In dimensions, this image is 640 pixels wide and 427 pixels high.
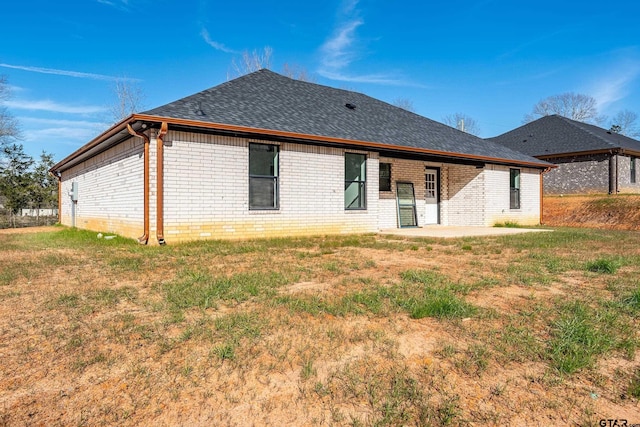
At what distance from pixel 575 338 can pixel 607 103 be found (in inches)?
1950

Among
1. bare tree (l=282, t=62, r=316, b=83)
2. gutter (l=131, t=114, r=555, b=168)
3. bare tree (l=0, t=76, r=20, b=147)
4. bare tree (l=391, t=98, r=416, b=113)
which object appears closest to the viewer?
gutter (l=131, t=114, r=555, b=168)

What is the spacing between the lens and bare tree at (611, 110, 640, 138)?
146ft

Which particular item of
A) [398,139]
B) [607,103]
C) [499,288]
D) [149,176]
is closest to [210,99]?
[149,176]

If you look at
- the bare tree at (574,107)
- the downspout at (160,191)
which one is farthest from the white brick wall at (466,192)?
the bare tree at (574,107)

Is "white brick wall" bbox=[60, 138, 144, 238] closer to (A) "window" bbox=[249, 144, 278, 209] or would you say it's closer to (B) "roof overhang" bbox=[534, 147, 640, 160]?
(A) "window" bbox=[249, 144, 278, 209]

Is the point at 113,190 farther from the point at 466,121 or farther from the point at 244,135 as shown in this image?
the point at 466,121

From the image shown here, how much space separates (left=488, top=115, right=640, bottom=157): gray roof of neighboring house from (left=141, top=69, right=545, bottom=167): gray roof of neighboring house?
342 inches

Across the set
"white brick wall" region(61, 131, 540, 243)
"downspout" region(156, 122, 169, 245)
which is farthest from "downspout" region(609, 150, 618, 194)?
"downspout" region(156, 122, 169, 245)

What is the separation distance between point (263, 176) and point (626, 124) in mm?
53060

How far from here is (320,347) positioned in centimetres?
253

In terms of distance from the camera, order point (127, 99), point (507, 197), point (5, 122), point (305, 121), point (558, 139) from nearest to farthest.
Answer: point (305, 121) < point (507, 197) < point (558, 139) < point (127, 99) < point (5, 122)

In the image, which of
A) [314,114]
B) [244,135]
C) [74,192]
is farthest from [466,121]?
[74,192]

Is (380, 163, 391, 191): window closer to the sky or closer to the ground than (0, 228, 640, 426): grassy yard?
closer to the sky

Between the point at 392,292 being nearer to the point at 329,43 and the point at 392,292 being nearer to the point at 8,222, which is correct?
the point at 8,222
